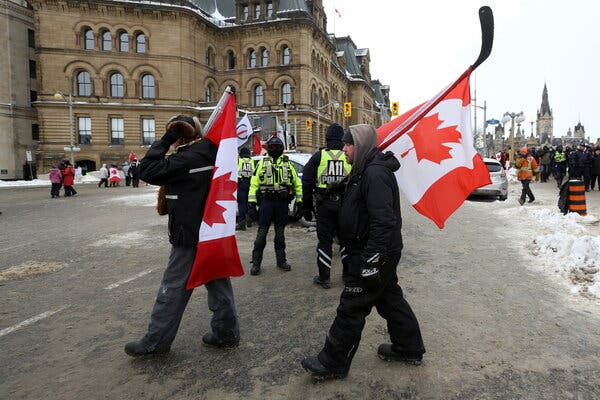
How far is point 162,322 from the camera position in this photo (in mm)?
3549

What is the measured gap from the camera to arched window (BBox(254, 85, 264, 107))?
5009 cm

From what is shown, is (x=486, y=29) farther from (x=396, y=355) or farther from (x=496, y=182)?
(x=496, y=182)

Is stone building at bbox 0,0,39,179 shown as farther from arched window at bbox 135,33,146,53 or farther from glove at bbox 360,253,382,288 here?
glove at bbox 360,253,382,288

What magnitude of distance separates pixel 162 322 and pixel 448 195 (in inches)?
118

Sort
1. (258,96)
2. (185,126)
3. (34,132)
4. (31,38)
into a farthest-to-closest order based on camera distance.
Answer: (258,96)
(34,132)
(31,38)
(185,126)

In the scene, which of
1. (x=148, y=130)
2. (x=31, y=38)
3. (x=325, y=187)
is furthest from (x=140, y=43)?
(x=325, y=187)

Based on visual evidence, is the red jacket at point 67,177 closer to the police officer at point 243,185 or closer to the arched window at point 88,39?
the police officer at point 243,185

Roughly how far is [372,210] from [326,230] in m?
2.57

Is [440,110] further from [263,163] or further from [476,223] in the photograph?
[476,223]

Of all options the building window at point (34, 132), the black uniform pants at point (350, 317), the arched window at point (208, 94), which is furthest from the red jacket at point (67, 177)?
the building window at point (34, 132)

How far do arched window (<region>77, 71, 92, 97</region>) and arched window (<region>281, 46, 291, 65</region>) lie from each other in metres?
21.2

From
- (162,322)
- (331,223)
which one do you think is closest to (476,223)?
(331,223)

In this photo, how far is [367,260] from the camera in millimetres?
3027

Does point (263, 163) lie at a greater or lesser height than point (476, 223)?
greater
